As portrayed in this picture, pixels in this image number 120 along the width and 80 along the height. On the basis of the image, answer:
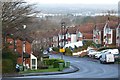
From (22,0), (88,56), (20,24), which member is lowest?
(88,56)

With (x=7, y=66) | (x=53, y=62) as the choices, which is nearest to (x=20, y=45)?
(x=53, y=62)

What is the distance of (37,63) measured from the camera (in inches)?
932

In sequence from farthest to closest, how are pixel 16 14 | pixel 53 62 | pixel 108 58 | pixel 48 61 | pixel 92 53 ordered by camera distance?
pixel 92 53 → pixel 48 61 → pixel 108 58 → pixel 53 62 → pixel 16 14

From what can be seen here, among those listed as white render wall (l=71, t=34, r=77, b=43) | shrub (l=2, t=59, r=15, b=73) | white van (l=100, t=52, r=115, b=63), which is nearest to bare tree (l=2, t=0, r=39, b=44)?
shrub (l=2, t=59, r=15, b=73)

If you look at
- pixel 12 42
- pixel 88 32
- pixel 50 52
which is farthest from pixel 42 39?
pixel 88 32

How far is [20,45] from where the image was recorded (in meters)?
22.5

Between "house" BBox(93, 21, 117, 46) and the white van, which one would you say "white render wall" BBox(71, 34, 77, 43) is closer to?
"house" BBox(93, 21, 117, 46)

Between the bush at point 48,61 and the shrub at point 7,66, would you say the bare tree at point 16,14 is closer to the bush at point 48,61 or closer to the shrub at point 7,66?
the shrub at point 7,66

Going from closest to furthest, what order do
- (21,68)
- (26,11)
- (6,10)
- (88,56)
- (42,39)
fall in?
(6,10)
(26,11)
(21,68)
(42,39)
(88,56)

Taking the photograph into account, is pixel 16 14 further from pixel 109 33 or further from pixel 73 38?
pixel 109 33

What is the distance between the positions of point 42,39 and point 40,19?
7.44 meters

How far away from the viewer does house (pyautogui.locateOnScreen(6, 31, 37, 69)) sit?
64.0 ft

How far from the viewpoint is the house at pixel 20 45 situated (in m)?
19.5

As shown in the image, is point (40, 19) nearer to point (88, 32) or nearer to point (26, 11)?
point (26, 11)
